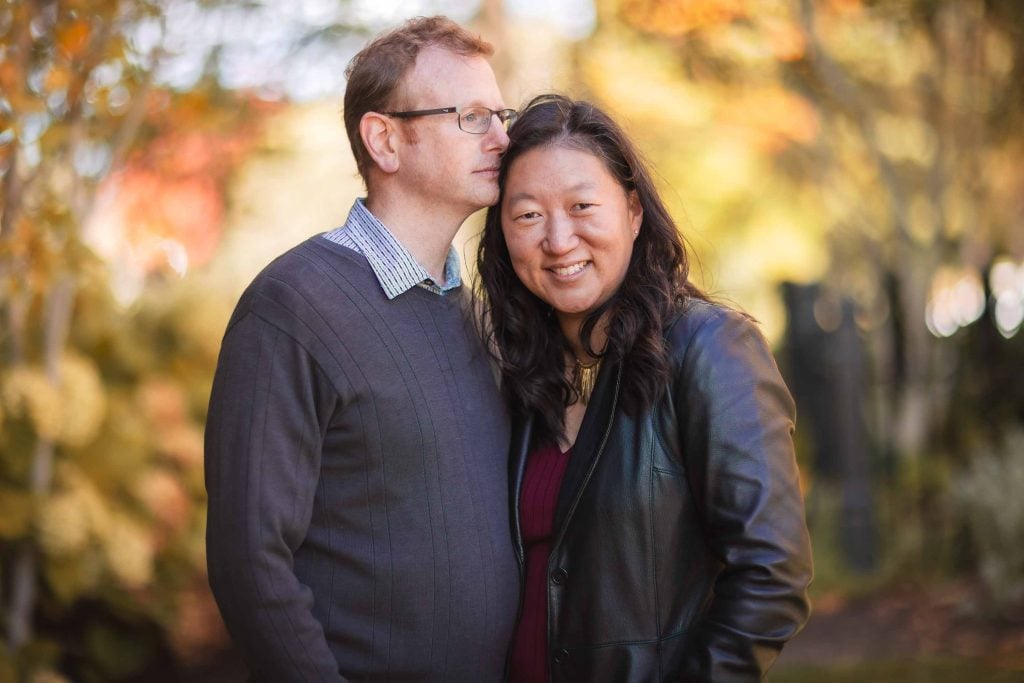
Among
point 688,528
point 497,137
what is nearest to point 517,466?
point 688,528

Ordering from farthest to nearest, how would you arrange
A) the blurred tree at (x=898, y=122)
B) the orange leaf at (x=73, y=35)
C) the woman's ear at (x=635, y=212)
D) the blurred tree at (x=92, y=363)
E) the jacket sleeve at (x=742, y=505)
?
the blurred tree at (x=898, y=122)
the blurred tree at (x=92, y=363)
the orange leaf at (x=73, y=35)
the woman's ear at (x=635, y=212)
the jacket sleeve at (x=742, y=505)

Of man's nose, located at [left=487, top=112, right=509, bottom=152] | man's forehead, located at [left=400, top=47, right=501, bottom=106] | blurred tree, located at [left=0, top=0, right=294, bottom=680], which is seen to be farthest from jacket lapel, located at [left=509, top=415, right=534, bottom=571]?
blurred tree, located at [left=0, top=0, right=294, bottom=680]

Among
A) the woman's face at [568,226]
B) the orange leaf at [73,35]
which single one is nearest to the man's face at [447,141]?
the woman's face at [568,226]

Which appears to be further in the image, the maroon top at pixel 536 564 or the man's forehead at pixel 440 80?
the man's forehead at pixel 440 80

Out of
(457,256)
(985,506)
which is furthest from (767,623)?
(985,506)

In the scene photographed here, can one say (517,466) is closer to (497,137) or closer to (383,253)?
(383,253)

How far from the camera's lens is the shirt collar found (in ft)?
9.20

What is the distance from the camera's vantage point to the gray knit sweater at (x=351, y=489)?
2.43m

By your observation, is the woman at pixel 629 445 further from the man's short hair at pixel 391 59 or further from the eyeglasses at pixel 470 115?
the man's short hair at pixel 391 59

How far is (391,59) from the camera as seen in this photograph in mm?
2969

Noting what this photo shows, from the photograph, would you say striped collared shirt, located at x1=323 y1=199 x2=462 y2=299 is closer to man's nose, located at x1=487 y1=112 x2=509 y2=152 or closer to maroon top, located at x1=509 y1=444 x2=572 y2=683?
man's nose, located at x1=487 y1=112 x2=509 y2=152

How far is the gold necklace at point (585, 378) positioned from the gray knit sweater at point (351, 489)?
10.1 inches

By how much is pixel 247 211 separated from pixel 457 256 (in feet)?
29.3

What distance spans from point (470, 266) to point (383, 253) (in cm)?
81
